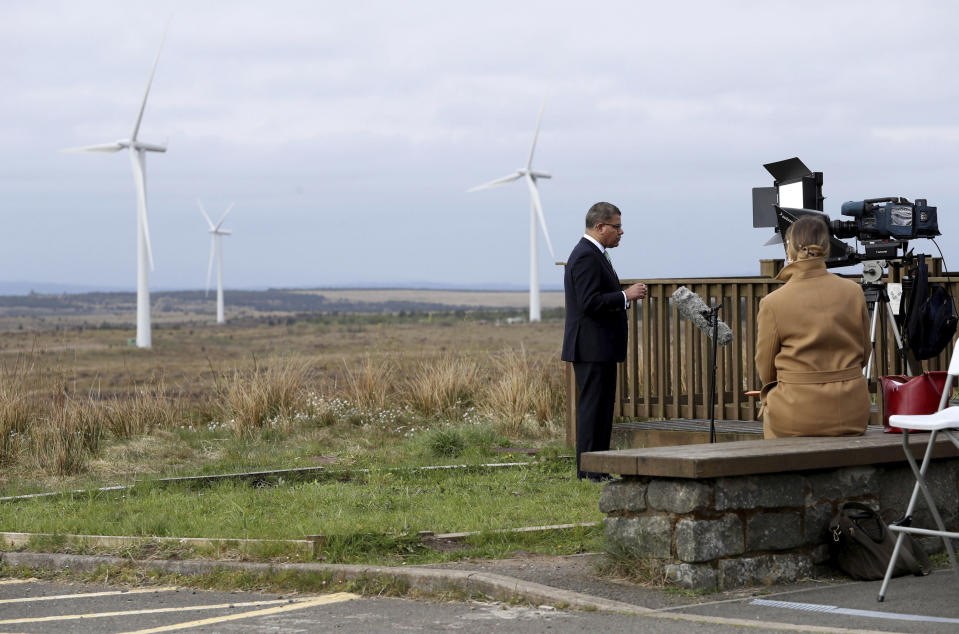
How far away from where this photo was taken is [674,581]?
20.9 ft

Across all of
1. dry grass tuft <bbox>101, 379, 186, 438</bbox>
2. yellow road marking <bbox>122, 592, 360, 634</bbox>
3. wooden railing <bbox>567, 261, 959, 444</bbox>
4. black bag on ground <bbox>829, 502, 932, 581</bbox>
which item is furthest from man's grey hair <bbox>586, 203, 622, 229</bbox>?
dry grass tuft <bbox>101, 379, 186, 438</bbox>

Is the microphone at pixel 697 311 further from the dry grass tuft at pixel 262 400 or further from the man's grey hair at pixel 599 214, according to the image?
the dry grass tuft at pixel 262 400

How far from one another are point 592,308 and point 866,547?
3.64 m

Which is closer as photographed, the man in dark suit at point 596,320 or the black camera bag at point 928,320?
the black camera bag at point 928,320

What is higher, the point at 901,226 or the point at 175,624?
the point at 901,226

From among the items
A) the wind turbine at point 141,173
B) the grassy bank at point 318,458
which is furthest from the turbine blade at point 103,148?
the grassy bank at point 318,458

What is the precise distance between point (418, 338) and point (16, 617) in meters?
60.5

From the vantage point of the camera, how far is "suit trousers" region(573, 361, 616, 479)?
9859 millimetres

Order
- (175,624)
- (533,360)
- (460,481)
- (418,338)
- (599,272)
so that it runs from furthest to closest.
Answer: (418,338), (533,360), (460,481), (599,272), (175,624)

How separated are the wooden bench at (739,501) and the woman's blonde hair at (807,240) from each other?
1039 mm

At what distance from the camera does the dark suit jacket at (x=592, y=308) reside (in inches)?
381

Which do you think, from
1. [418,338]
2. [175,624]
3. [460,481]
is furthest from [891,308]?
[418,338]

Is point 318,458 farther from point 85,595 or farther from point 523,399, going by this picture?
point 85,595

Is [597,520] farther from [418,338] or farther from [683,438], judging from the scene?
[418,338]
